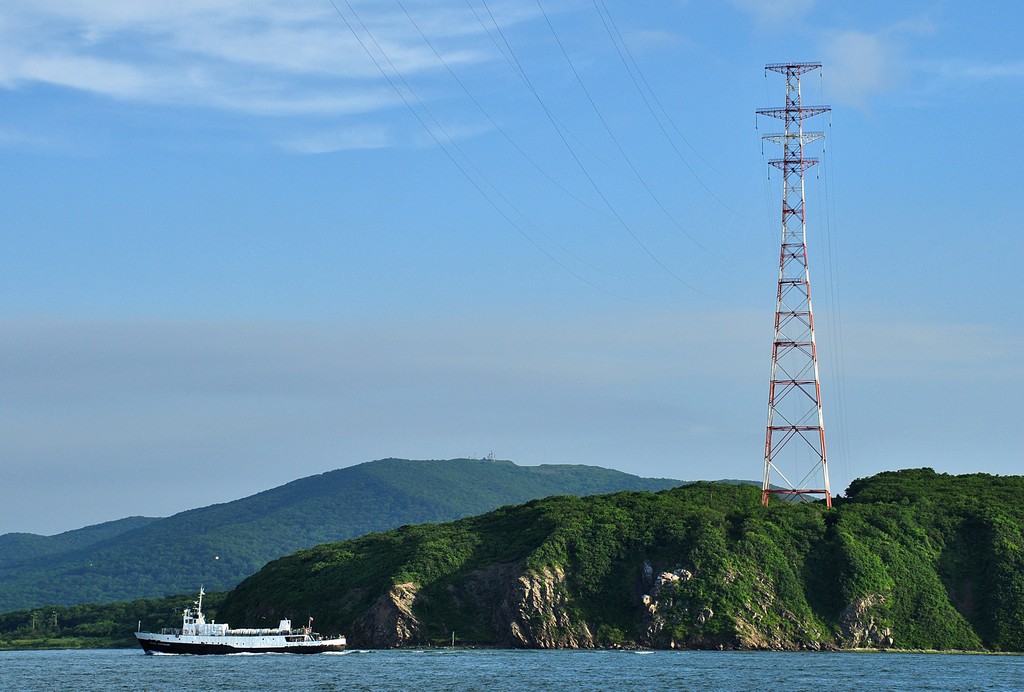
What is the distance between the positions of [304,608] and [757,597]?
64.2 metres

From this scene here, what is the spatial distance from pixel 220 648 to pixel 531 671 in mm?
54008

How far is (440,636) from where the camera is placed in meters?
166

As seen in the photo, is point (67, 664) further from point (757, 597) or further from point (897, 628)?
point (897, 628)

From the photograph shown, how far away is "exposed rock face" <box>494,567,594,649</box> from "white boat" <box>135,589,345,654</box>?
71.3 feet

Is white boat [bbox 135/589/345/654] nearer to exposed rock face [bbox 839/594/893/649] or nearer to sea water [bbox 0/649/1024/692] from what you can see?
sea water [bbox 0/649/1024/692]

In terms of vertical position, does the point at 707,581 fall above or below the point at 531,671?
above

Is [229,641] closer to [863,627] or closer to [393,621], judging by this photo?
Result: [393,621]

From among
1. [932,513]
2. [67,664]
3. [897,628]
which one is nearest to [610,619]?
[897,628]

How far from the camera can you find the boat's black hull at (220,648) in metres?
160

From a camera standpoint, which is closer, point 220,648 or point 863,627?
point 863,627

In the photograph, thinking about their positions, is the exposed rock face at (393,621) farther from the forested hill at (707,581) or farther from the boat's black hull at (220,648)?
the boat's black hull at (220,648)

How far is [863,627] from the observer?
15900 cm

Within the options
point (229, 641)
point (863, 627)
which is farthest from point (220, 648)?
point (863, 627)

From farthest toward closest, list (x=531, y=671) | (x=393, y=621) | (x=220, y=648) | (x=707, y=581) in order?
(x=393, y=621), (x=707, y=581), (x=220, y=648), (x=531, y=671)
